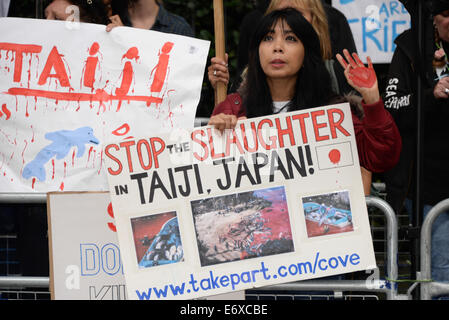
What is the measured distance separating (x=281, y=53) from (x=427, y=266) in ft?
3.67

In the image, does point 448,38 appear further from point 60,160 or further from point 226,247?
point 60,160

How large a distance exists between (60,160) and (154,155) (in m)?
0.75

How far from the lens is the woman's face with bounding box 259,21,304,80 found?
321 cm

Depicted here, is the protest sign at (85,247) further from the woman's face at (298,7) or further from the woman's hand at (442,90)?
the woman's hand at (442,90)

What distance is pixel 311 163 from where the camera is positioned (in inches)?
114

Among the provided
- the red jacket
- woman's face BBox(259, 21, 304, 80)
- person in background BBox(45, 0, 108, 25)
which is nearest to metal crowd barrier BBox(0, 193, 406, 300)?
the red jacket

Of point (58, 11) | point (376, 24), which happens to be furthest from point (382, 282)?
point (376, 24)

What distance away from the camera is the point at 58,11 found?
3746mm

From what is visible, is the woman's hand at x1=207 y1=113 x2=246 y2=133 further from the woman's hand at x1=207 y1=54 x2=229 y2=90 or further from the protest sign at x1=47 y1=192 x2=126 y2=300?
the protest sign at x1=47 y1=192 x2=126 y2=300

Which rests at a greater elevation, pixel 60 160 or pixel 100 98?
pixel 100 98

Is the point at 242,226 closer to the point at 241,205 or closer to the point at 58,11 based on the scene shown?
the point at 241,205

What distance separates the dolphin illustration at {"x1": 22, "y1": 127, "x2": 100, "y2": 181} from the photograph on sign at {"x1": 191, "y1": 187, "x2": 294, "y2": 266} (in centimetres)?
84
